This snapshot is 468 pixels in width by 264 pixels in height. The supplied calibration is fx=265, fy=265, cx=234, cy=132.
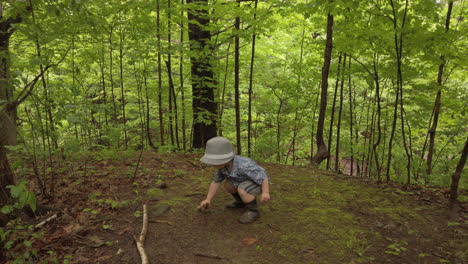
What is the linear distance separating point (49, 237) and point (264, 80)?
28.1 ft

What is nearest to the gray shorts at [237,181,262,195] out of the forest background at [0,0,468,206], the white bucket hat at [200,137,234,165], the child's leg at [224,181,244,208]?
the child's leg at [224,181,244,208]

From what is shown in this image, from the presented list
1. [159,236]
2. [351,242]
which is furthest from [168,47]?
[351,242]

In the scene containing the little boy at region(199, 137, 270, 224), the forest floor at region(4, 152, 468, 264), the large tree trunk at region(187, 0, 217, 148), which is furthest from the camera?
the large tree trunk at region(187, 0, 217, 148)

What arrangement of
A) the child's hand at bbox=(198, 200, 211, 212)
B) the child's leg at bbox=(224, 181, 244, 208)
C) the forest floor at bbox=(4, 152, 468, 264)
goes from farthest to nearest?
the child's leg at bbox=(224, 181, 244, 208) → the child's hand at bbox=(198, 200, 211, 212) → the forest floor at bbox=(4, 152, 468, 264)

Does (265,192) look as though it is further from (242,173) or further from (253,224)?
(253,224)

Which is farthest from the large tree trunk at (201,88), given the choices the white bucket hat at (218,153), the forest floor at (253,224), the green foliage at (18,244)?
the green foliage at (18,244)

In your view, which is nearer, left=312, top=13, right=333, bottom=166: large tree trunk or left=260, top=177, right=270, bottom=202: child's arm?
left=260, top=177, right=270, bottom=202: child's arm

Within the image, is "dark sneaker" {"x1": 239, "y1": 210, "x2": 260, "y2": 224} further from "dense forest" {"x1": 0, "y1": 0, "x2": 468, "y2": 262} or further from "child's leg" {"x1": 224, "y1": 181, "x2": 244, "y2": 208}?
"dense forest" {"x1": 0, "y1": 0, "x2": 468, "y2": 262}

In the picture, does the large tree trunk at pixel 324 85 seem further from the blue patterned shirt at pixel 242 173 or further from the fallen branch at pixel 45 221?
the fallen branch at pixel 45 221

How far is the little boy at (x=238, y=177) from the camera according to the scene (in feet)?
10.3

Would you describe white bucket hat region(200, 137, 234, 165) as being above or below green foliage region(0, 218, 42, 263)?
above

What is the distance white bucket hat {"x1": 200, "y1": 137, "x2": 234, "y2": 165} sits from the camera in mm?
3076

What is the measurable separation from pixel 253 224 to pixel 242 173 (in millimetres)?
648

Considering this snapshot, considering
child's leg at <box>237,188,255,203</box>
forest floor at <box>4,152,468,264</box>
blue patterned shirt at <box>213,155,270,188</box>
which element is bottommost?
forest floor at <box>4,152,468,264</box>
